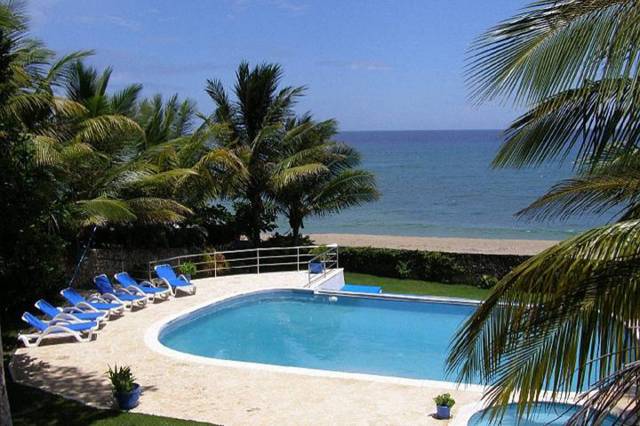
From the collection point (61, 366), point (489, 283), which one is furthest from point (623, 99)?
point (489, 283)

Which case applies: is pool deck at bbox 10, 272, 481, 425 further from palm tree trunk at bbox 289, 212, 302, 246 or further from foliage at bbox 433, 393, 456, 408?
palm tree trunk at bbox 289, 212, 302, 246

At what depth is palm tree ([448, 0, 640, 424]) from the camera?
2973mm

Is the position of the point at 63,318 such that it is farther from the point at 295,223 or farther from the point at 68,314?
the point at 295,223

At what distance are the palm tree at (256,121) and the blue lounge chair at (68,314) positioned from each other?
8.15m

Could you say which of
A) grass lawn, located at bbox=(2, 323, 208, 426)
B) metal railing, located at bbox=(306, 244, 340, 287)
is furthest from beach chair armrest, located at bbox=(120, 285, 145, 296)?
grass lawn, located at bbox=(2, 323, 208, 426)

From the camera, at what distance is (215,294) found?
51.1 ft

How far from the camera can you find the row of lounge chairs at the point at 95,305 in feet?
37.5

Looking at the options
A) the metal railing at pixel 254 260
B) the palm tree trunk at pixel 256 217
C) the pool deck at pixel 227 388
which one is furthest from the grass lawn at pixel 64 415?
the palm tree trunk at pixel 256 217

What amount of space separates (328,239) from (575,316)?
104 feet

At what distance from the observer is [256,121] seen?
2078cm

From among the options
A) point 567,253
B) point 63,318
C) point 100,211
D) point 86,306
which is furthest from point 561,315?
point 100,211

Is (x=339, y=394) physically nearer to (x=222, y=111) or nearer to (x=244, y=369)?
(x=244, y=369)

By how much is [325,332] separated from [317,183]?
7.02 meters

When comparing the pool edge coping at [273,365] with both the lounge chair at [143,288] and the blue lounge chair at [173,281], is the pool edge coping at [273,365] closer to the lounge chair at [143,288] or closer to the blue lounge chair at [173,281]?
the blue lounge chair at [173,281]
